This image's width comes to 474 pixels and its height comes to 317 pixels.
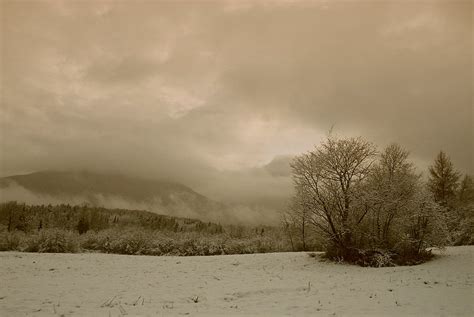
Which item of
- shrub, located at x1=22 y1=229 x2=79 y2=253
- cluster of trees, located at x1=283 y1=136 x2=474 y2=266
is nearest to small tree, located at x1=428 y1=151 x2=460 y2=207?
cluster of trees, located at x1=283 y1=136 x2=474 y2=266

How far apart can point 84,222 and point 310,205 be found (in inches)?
2033

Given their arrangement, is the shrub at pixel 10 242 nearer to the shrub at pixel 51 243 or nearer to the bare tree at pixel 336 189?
the shrub at pixel 51 243

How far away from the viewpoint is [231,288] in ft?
51.6

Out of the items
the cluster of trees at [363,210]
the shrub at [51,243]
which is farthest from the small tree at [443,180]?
the shrub at [51,243]

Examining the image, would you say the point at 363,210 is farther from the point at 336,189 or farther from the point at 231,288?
the point at 231,288

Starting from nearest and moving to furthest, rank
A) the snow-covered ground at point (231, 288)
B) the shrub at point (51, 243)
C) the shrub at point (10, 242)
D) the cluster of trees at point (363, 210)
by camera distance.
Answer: the snow-covered ground at point (231, 288) → the cluster of trees at point (363, 210) → the shrub at point (51, 243) → the shrub at point (10, 242)

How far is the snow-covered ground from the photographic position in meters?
11.6

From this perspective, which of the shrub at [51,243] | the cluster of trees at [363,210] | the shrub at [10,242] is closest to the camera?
the cluster of trees at [363,210]

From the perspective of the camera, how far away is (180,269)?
2200 cm

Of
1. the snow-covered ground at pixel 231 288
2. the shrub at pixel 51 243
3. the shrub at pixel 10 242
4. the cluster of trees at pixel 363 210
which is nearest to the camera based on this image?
the snow-covered ground at pixel 231 288

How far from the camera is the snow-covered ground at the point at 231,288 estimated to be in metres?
11.6

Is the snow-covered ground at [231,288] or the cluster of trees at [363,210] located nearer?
the snow-covered ground at [231,288]

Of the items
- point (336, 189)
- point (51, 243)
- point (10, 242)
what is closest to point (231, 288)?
point (336, 189)

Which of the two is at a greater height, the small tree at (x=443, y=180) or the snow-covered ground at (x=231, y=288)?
the small tree at (x=443, y=180)
